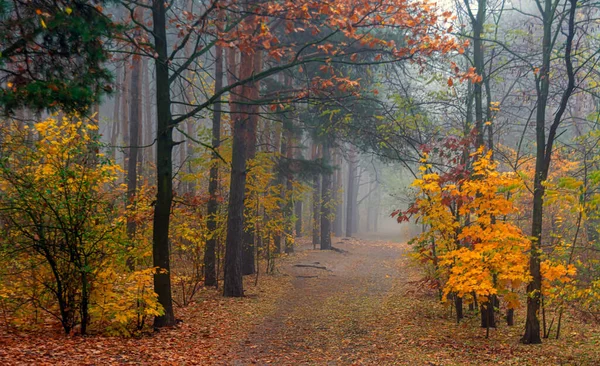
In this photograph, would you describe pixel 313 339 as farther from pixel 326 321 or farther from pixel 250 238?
pixel 250 238

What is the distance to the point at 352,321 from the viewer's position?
9.88m

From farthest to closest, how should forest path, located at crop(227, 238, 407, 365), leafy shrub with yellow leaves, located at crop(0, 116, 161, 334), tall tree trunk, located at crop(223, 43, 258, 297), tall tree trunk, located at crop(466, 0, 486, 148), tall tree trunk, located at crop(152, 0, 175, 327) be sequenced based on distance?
1. tall tree trunk, located at crop(223, 43, 258, 297)
2. tall tree trunk, located at crop(466, 0, 486, 148)
3. tall tree trunk, located at crop(152, 0, 175, 327)
4. forest path, located at crop(227, 238, 407, 365)
5. leafy shrub with yellow leaves, located at crop(0, 116, 161, 334)

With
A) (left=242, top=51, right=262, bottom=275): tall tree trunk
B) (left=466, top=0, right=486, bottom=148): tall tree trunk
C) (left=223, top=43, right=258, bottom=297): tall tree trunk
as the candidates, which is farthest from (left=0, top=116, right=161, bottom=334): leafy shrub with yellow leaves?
(left=466, top=0, right=486, bottom=148): tall tree trunk

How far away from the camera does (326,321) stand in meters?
9.88

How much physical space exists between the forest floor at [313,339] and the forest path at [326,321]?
0.02 metres

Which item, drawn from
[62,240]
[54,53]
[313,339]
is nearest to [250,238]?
[313,339]

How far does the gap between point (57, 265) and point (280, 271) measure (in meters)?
10.1

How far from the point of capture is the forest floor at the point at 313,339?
646 centimetres

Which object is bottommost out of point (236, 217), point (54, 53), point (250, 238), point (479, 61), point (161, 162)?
point (250, 238)

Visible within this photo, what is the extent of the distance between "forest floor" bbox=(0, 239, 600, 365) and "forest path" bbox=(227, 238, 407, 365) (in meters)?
0.02

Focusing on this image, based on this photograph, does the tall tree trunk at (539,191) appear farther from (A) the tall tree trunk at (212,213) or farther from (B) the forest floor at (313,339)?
(A) the tall tree trunk at (212,213)

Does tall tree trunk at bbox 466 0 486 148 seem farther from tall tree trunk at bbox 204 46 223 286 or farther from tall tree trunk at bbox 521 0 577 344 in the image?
tall tree trunk at bbox 204 46 223 286

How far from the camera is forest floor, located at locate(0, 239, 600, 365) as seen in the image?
646 cm

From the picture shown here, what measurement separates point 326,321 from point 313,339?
1.57 m
